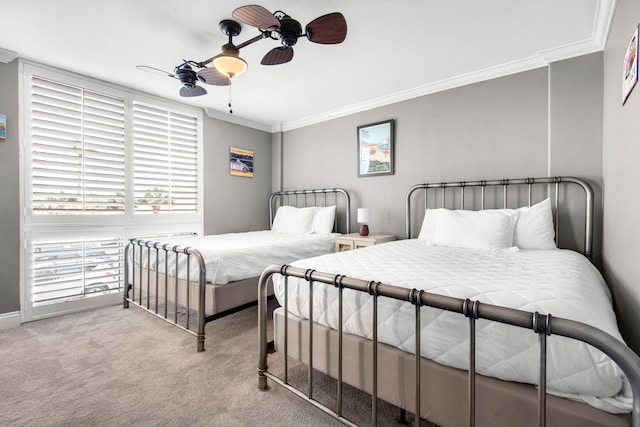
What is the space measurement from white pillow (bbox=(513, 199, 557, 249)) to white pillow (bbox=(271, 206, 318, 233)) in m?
2.27

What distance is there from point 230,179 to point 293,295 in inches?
121

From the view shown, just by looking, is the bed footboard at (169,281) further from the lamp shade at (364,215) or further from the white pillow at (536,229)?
the white pillow at (536,229)

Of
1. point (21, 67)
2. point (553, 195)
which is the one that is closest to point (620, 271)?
point (553, 195)

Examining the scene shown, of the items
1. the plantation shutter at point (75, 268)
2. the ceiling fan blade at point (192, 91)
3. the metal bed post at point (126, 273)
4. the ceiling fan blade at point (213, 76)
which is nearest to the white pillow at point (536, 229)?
the ceiling fan blade at point (213, 76)

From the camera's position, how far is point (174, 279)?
2469 millimetres

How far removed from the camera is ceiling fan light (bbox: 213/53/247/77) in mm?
2028

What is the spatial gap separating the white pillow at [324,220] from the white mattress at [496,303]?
1.87 meters

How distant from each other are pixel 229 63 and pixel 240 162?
242cm

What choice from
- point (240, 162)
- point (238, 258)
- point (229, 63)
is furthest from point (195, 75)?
point (240, 162)

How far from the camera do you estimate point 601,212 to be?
7.58 ft

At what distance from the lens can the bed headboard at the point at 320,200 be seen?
3.98 meters

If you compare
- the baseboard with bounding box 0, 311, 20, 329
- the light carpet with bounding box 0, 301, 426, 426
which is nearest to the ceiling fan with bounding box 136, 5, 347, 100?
the light carpet with bounding box 0, 301, 426, 426

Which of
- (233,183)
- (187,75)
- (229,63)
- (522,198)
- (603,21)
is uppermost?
(603,21)

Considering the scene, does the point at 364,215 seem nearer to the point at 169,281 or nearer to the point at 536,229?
the point at 536,229
